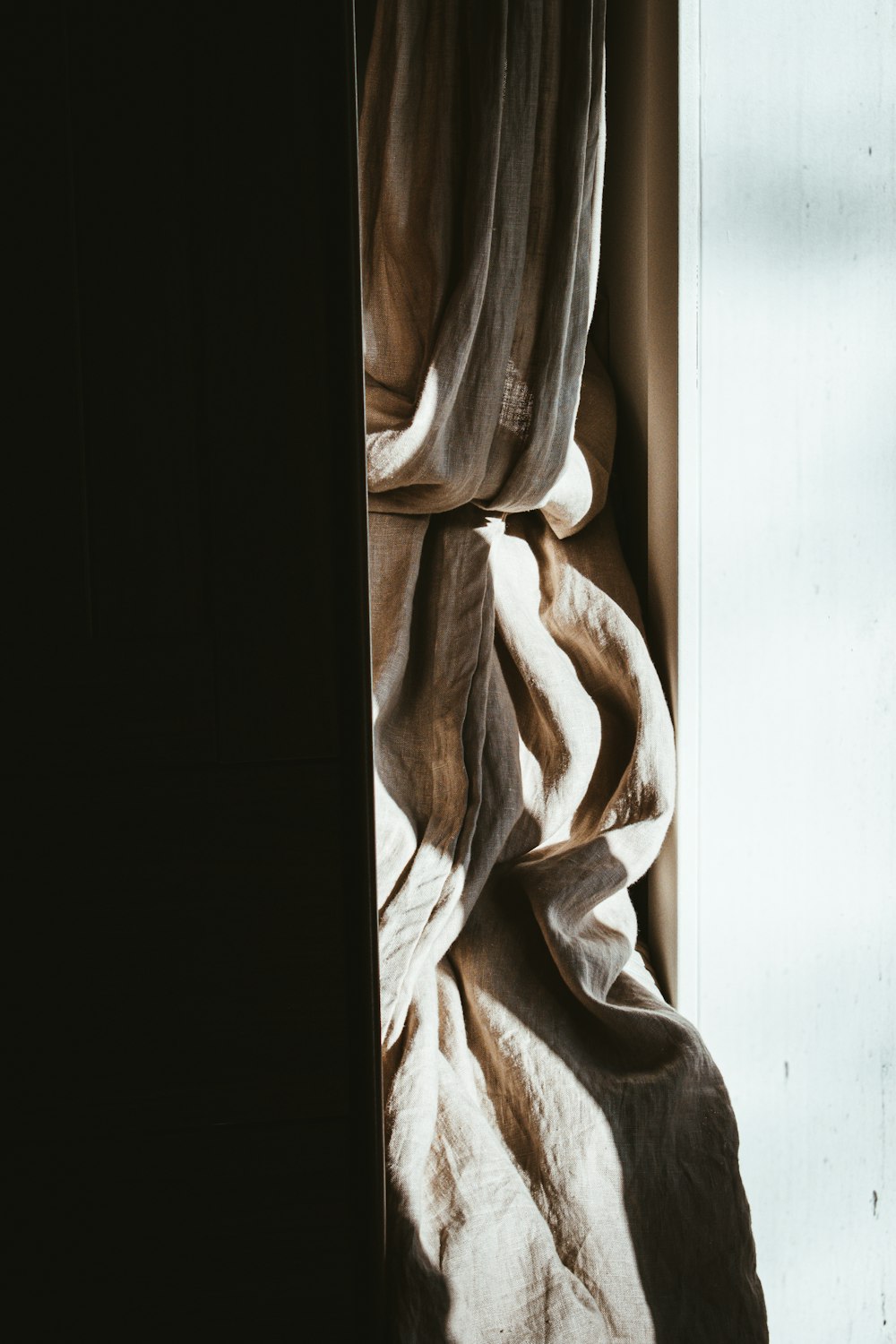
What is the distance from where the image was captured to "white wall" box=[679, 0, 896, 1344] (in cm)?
88

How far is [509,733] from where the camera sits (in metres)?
0.87

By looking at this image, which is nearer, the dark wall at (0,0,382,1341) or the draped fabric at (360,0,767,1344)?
the dark wall at (0,0,382,1341)

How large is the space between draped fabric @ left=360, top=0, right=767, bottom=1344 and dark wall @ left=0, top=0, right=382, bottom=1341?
0.19 m

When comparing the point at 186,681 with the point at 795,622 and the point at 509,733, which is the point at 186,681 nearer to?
the point at 509,733

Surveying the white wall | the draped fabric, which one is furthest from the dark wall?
the white wall

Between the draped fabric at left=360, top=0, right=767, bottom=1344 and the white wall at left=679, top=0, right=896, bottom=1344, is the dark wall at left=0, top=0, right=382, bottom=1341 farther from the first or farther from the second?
the white wall at left=679, top=0, right=896, bottom=1344

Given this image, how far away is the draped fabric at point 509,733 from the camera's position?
72 cm

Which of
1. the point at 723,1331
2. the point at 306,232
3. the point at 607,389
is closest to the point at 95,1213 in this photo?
the point at 723,1331

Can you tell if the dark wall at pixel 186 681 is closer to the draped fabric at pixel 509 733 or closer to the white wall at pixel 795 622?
the draped fabric at pixel 509 733

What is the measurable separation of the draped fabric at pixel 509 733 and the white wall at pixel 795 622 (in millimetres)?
93

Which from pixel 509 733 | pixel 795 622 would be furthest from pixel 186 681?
pixel 795 622

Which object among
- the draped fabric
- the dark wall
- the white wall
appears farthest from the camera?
the white wall

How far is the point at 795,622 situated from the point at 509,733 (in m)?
0.30

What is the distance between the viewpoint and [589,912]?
85 cm
